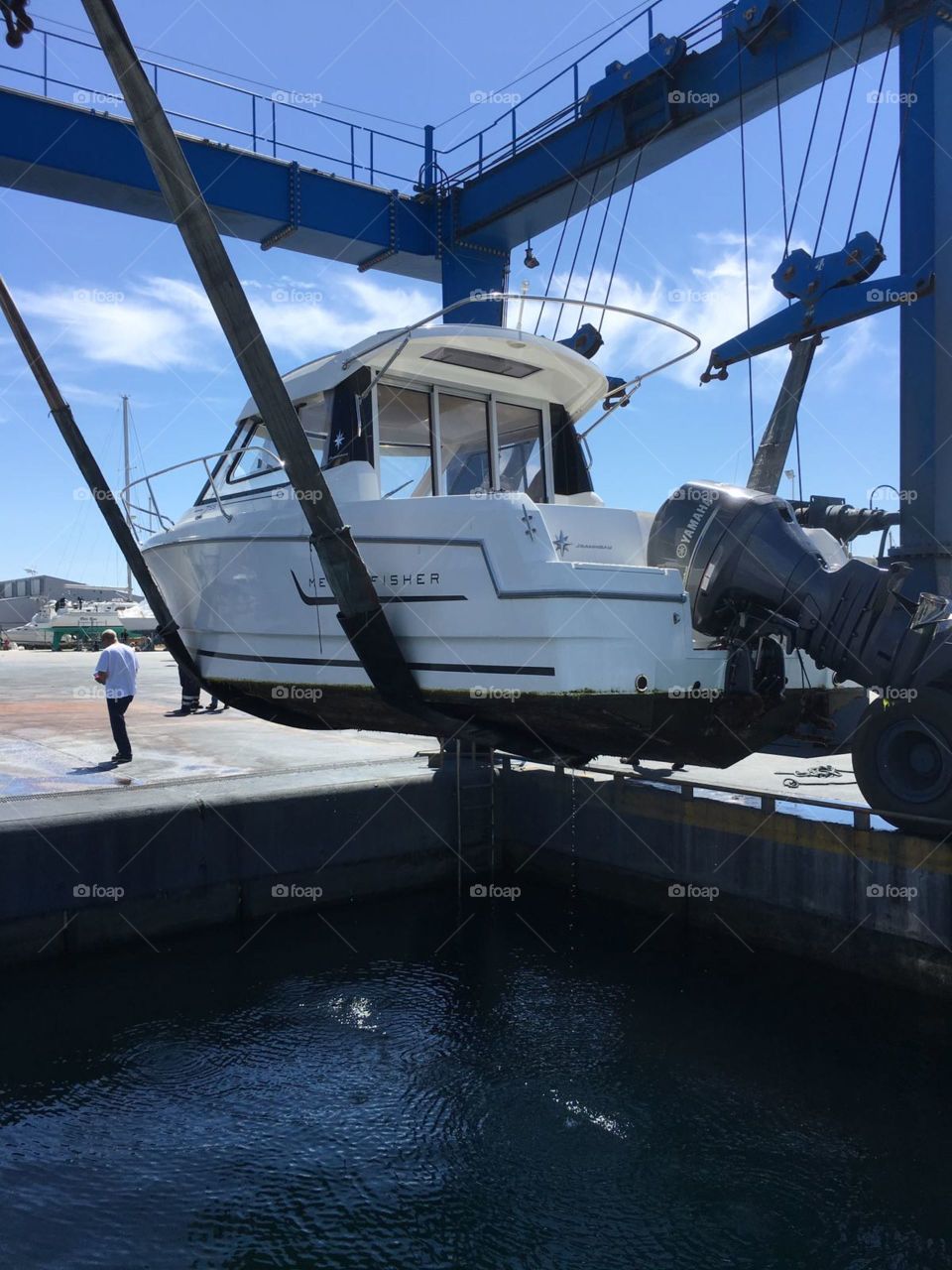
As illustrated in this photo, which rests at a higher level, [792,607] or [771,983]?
[792,607]

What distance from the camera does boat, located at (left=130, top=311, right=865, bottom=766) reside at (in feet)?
15.9

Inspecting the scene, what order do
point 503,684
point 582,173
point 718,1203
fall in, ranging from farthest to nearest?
point 582,173, point 503,684, point 718,1203

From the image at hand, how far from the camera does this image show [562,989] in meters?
5.72

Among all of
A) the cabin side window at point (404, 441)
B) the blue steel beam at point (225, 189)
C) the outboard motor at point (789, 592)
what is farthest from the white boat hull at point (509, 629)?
the blue steel beam at point (225, 189)

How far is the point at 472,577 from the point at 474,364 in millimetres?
1613

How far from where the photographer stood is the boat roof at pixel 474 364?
5.51 m

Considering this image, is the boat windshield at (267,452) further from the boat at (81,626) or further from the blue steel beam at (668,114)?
the boat at (81,626)

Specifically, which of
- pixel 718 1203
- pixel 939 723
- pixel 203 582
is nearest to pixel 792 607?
pixel 939 723

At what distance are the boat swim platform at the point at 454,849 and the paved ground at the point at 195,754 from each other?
6 cm

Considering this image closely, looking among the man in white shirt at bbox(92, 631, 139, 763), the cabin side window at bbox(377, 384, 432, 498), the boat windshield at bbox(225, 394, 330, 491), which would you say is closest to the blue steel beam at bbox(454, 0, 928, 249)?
the cabin side window at bbox(377, 384, 432, 498)

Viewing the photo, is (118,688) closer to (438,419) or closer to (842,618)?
(438,419)

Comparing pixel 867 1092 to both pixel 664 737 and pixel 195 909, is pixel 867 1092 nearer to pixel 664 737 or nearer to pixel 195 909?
pixel 664 737

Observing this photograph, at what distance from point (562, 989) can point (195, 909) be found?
230cm

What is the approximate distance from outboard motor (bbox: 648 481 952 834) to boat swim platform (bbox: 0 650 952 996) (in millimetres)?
402
